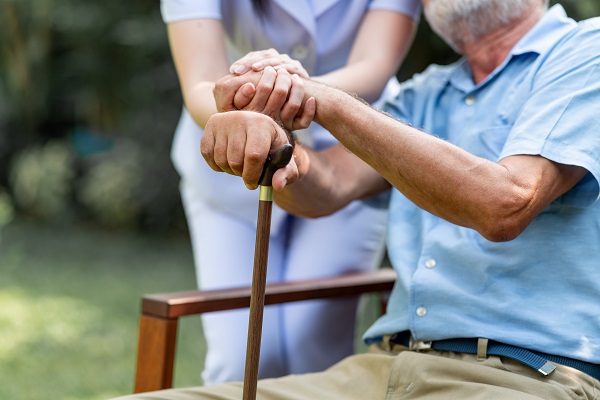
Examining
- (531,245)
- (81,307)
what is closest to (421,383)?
(531,245)

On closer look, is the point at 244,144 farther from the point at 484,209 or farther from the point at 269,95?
the point at 484,209

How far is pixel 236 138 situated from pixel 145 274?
5.00 metres

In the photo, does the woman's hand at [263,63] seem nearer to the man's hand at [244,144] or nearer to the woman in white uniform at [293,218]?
the man's hand at [244,144]

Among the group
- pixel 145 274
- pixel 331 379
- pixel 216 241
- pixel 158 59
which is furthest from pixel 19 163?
pixel 331 379

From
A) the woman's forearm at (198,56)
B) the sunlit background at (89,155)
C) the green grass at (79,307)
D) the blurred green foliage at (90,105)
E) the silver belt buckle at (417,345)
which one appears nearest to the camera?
the silver belt buckle at (417,345)

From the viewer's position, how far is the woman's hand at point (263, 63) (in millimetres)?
1877

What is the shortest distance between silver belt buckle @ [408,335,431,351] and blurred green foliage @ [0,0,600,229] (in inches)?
235

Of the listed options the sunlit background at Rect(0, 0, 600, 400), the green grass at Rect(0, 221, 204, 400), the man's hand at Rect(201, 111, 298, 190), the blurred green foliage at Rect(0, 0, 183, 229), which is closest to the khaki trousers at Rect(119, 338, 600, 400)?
the man's hand at Rect(201, 111, 298, 190)

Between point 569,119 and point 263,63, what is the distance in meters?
0.63

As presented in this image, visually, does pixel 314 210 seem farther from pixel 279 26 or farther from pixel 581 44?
pixel 581 44

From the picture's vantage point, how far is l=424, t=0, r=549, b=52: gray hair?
2.12 meters

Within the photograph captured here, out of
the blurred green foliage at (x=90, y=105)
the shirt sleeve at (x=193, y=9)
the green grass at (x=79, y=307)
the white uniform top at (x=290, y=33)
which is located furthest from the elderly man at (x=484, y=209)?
the blurred green foliage at (x=90, y=105)

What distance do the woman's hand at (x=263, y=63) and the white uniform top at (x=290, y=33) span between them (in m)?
0.43

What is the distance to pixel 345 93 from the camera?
1832 mm
